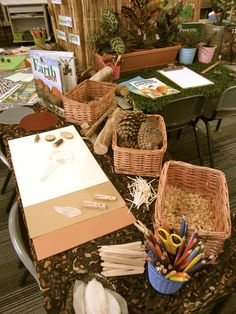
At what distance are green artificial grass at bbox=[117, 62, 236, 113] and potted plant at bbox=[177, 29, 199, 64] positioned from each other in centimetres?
7

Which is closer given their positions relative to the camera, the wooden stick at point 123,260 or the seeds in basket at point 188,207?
the wooden stick at point 123,260

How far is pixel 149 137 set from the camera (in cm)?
87

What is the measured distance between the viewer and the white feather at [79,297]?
53 centimetres

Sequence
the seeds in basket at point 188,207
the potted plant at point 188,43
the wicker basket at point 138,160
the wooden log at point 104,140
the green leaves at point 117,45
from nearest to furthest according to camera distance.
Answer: the seeds in basket at point 188,207 < the wicker basket at point 138,160 < the wooden log at point 104,140 < the green leaves at point 117,45 < the potted plant at point 188,43

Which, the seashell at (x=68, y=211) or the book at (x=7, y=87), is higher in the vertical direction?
the book at (x=7, y=87)

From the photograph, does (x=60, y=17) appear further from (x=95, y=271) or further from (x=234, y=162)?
Answer: (x=234, y=162)

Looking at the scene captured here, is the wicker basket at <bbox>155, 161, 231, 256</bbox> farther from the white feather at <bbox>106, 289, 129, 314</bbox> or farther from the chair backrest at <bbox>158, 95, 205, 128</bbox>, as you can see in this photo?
the chair backrest at <bbox>158, 95, 205, 128</bbox>

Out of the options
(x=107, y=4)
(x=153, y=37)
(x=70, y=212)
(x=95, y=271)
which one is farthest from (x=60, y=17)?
(x=95, y=271)

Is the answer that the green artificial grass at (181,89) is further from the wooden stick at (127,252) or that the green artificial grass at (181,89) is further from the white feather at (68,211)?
the wooden stick at (127,252)

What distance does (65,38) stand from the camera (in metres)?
1.53

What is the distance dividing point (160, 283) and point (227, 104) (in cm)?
128

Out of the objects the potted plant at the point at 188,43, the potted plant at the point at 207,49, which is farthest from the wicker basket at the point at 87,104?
the potted plant at the point at 207,49

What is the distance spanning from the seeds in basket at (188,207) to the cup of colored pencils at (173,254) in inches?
6.6

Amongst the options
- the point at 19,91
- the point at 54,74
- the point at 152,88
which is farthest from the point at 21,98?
the point at 152,88
